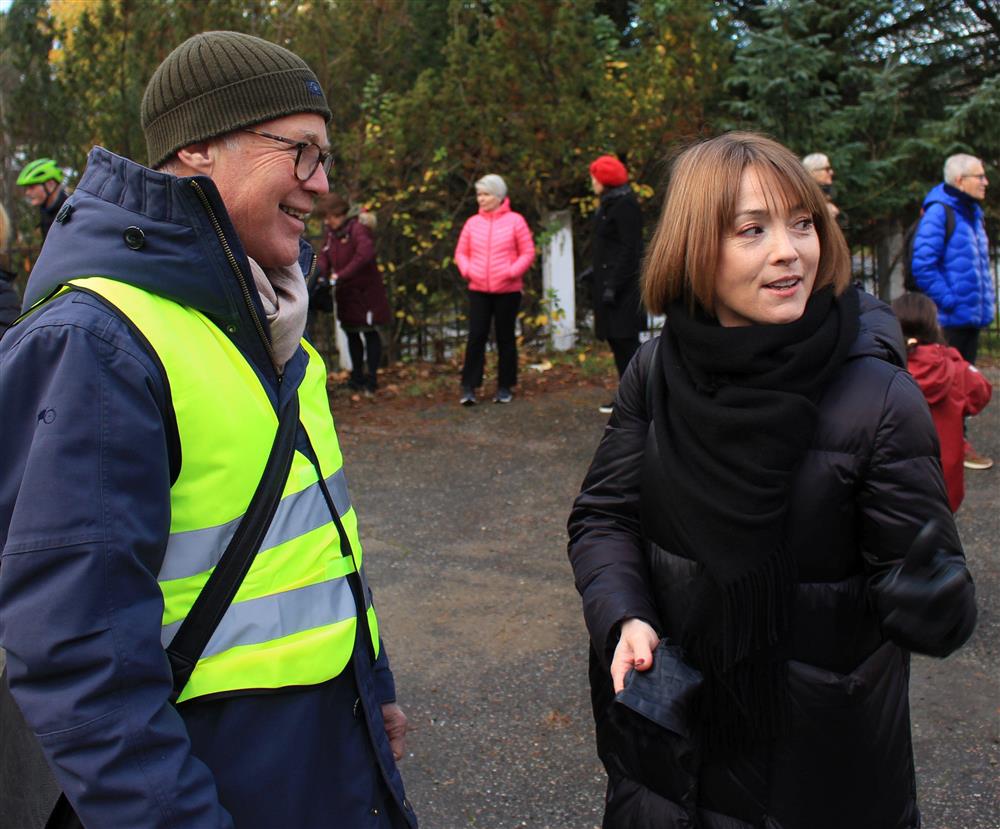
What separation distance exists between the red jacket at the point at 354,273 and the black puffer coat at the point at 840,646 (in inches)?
319

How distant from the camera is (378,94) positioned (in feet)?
36.6

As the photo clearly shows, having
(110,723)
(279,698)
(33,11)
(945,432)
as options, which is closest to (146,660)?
(110,723)

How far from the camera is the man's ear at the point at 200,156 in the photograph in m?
1.79

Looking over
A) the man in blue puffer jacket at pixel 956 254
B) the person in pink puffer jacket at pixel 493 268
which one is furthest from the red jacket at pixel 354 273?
the man in blue puffer jacket at pixel 956 254

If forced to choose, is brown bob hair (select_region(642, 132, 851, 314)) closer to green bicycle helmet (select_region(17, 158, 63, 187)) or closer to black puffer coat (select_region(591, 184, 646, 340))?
black puffer coat (select_region(591, 184, 646, 340))

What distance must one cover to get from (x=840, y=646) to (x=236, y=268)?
1.30 m

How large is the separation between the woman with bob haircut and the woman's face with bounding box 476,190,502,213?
22.9 feet

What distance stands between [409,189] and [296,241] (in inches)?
371

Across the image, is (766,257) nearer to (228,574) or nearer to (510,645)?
(228,574)

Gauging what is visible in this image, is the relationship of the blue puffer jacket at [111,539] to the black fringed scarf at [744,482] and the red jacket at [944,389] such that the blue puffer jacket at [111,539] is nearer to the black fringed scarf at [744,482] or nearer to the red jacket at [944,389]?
the black fringed scarf at [744,482]

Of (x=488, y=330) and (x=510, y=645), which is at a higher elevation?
(x=488, y=330)

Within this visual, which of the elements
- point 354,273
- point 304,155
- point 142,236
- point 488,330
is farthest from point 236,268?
point 354,273

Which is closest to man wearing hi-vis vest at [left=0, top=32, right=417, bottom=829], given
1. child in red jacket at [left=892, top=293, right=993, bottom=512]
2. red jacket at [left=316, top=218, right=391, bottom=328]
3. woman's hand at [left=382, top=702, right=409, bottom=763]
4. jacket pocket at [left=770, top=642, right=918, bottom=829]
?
Result: woman's hand at [left=382, top=702, right=409, bottom=763]

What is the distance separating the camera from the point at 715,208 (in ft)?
Answer: 7.11
